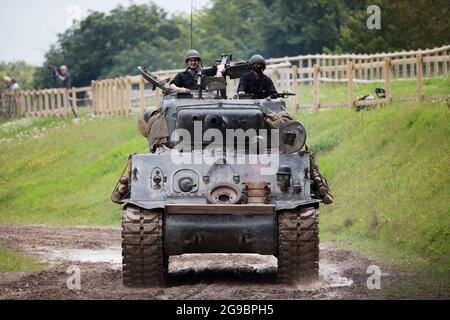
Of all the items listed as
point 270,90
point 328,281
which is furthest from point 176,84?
point 328,281

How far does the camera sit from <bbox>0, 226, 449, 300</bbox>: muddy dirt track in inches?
556

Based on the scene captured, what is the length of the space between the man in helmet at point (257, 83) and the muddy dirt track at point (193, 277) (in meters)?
2.45

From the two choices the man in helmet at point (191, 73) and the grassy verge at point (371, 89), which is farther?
the grassy verge at point (371, 89)

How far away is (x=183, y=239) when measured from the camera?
48.6 ft

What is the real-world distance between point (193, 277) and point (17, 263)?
2.92 meters

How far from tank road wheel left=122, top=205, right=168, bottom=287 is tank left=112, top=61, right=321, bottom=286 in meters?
0.01

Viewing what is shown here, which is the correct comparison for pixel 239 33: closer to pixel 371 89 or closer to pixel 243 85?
pixel 371 89

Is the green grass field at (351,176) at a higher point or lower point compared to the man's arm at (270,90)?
lower

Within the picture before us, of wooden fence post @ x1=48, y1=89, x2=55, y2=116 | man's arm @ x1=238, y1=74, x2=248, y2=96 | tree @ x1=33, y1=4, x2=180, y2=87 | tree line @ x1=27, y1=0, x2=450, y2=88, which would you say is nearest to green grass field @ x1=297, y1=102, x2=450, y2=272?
man's arm @ x1=238, y1=74, x2=248, y2=96

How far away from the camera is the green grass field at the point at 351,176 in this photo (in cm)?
1944

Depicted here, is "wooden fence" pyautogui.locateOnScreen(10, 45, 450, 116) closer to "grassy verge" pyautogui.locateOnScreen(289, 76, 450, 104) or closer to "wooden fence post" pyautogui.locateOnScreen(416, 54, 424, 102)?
"wooden fence post" pyautogui.locateOnScreen(416, 54, 424, 102)

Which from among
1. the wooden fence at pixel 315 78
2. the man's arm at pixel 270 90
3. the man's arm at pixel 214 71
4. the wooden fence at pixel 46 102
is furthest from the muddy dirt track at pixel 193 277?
the wooden fence at pixel 46 102

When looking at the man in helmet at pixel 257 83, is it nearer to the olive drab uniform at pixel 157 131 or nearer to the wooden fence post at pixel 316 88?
the olive drab uniform at pixel 157 131
